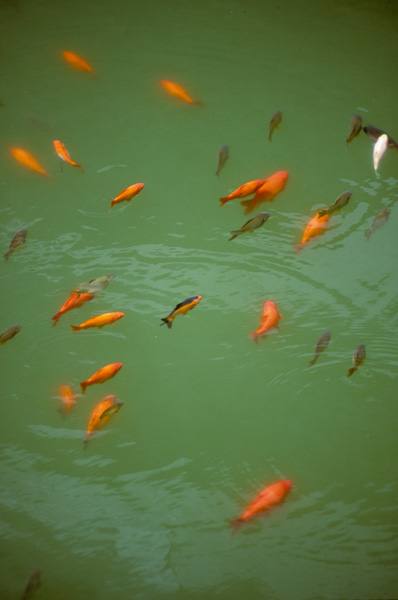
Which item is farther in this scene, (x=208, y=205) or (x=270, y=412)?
(x=208, y=205)

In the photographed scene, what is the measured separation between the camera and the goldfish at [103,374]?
1.98 m

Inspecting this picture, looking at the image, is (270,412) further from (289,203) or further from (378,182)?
(378,182)

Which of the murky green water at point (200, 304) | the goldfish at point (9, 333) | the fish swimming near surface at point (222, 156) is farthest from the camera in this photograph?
the fish swimming near surface at point (222, 156)

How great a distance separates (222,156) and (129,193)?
0.41 metres

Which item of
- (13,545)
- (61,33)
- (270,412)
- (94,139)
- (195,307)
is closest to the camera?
(13,545)

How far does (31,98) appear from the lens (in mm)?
2562

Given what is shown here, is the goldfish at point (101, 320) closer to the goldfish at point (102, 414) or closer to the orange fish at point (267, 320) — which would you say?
the goldfish at point (102, 414)

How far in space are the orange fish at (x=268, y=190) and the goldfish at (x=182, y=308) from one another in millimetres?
511

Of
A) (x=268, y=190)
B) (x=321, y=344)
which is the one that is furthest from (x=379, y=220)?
(x=321, y=344)

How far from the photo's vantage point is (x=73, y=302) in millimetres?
2146

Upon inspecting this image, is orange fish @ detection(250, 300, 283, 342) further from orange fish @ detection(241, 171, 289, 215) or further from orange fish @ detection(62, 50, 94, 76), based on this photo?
orange fish @ detection(62, 50, 94, 76)

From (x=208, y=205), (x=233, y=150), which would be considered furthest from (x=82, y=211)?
(x=233, y=150)

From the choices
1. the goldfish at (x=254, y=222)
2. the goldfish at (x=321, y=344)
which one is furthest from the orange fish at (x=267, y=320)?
the goldfish at (x=254, y=222)

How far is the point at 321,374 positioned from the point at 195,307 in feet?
1.77
